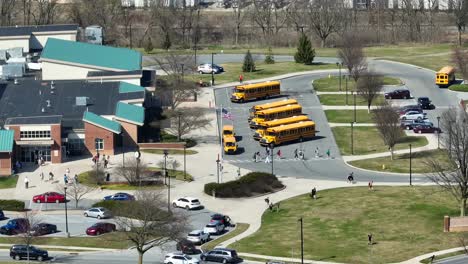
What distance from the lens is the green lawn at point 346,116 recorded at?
13971 centimetres

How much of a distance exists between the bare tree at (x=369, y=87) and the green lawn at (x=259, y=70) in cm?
1754

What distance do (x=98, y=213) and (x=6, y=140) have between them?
2044 cm

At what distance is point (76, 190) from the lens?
110 metres

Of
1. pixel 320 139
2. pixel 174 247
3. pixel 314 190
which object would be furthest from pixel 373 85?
pixel 174 247

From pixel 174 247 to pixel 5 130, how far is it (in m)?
34.1

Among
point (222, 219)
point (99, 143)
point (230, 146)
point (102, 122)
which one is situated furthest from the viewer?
point (102, 122)

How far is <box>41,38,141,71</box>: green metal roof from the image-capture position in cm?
14638

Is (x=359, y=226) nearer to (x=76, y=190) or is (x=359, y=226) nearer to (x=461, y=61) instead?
(x=76, y=190)

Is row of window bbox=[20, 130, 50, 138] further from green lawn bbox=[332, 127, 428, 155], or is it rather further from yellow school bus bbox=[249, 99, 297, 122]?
green lawn bbox=[332, 127, 428, 155]

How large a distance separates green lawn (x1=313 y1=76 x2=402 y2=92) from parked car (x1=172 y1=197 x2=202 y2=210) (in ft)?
163

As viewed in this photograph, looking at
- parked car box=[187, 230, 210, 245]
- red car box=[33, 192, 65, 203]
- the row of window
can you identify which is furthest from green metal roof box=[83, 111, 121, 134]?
parked car box=[187, 230, 210, 245]

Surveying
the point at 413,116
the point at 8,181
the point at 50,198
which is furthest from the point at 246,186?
the point at 413,116

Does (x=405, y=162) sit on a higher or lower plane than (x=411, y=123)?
lower

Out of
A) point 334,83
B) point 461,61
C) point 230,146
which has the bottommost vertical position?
point 230,146
